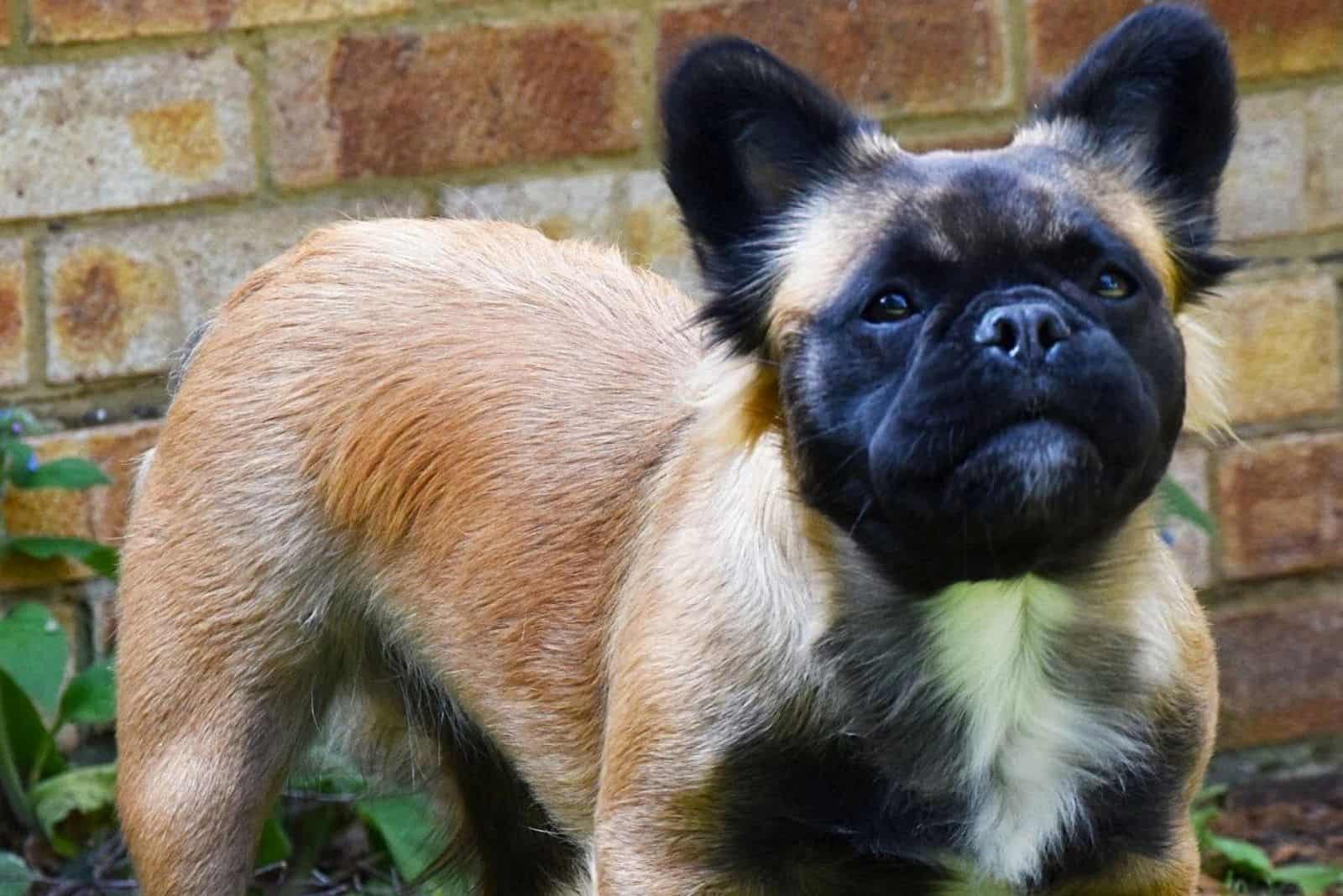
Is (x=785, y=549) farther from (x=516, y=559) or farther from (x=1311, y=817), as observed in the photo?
(x=1311, y=817)

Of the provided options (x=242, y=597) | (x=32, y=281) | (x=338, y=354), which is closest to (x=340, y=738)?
(x=242, y=597)

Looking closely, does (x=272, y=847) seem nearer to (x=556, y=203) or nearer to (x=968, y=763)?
(x=556, y=203)

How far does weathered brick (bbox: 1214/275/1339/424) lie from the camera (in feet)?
19.1

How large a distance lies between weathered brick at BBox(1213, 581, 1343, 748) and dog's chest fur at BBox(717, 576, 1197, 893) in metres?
2.39

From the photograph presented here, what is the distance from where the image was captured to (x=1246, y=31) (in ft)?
Answer: 18.8

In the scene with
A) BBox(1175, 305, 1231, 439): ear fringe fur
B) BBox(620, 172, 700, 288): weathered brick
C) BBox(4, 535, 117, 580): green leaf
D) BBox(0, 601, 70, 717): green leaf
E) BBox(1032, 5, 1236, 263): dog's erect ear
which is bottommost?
BBox(0, 601, 70, 717): green leaf

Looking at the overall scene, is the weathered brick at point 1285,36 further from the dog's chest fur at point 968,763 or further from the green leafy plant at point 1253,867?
the dog's chest fur at point 968,763

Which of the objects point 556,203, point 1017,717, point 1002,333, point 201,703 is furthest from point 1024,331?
point 556,203

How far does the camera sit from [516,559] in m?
4.18

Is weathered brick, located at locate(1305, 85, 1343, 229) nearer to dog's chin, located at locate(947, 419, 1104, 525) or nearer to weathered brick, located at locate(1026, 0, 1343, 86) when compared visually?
weathered brick, located at locate(1026, 0, 1343, 86)

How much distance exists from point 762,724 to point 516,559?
890 millimetres

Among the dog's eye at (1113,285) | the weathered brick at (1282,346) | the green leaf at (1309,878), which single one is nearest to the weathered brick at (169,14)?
the weathered brick at (1282,346)

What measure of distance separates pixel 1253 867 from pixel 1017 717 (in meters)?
2.25

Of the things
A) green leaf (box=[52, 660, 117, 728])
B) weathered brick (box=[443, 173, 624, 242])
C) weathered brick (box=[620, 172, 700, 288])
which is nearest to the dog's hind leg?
green leaf (box=[52, 660, 117, 728])
